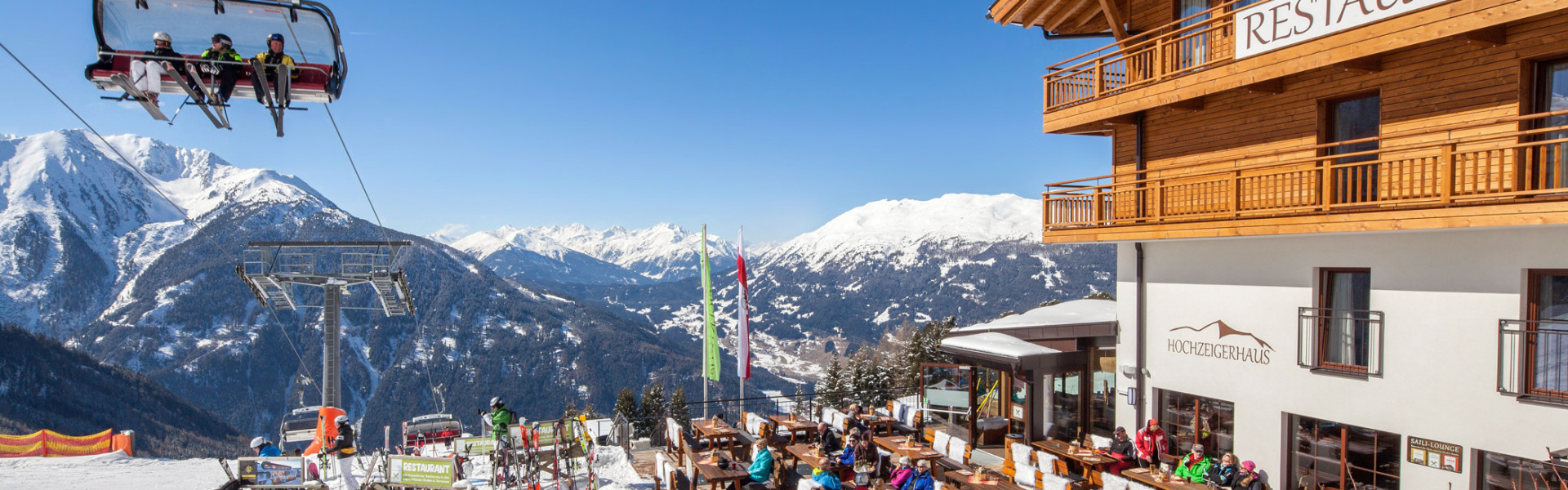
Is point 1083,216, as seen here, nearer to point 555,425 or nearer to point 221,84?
point 555,425

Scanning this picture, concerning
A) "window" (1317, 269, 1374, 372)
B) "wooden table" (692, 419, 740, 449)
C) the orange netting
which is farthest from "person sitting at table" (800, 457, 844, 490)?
the orange netting

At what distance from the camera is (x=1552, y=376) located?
350 inches

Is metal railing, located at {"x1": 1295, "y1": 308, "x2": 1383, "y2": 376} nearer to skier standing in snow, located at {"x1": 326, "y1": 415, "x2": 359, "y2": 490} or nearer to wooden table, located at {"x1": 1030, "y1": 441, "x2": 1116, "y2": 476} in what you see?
wooden table, located at {"x1": 1030, "y1": 441, "x2": 1116, "y2": 476}

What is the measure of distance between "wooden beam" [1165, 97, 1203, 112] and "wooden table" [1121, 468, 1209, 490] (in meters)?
6.24

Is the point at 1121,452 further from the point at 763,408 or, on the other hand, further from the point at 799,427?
the point at 763,408

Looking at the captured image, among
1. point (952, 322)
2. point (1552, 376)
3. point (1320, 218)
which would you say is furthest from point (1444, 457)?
point (952, 322)

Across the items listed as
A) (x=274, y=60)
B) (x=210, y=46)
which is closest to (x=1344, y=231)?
(x=274, y=60)

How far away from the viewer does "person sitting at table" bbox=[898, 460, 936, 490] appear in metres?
11.3

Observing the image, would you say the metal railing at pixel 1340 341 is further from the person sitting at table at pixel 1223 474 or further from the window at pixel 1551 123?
the window at pixel 1551 123

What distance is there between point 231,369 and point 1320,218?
232047mm

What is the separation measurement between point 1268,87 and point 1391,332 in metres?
4.19

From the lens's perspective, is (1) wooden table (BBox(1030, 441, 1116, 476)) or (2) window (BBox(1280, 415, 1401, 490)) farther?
(1) wooden table (BBox(1030, 441, 1116, 476))

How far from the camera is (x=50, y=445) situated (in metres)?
19.8

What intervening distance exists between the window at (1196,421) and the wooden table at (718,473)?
7578 millimetres
